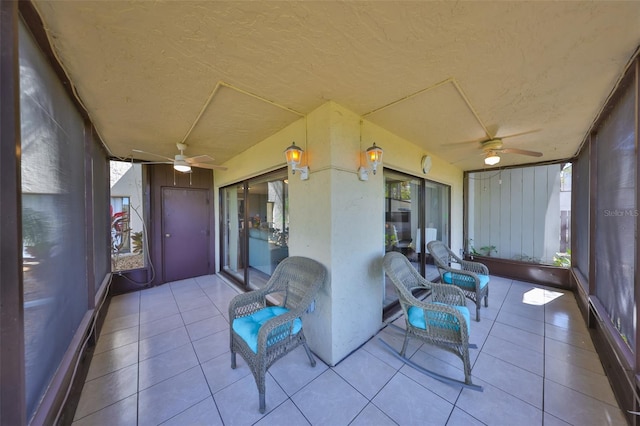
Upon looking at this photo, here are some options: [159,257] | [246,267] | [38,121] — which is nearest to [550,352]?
[246,267]

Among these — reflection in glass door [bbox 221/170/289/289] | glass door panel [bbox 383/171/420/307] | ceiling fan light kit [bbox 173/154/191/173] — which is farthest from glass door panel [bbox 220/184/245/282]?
glass door panel [bbox 383/171/420/307]

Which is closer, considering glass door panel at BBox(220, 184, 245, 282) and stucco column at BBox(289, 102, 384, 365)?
stucco column at BBox(289, 102, 384, 365)

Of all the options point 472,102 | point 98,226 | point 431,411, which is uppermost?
point 472,102

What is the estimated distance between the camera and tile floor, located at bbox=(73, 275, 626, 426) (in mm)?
1441

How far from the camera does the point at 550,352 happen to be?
2049mm

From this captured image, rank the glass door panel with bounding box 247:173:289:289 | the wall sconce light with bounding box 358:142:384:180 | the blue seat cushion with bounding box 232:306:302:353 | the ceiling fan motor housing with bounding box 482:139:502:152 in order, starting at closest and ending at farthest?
the blue seat cushion with bounding box 232:306:302:353
the wall sconce light with bounding box 358:142:384:180
the ceiling fan motor housing with bounding box 482:139:502:152
the glass door panel with bounding box 247:173:289:289

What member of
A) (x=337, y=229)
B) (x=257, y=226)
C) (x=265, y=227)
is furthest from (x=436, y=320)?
(x=257, y=226)

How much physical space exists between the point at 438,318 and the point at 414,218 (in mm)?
1870

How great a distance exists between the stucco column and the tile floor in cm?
26

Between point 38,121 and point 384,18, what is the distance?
197 centimetres

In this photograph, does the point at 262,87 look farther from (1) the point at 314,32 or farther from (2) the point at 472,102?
(2) the point at 472,102

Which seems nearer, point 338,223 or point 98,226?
point 338,223

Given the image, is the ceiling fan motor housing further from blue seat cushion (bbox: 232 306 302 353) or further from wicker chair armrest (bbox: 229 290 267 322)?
wicker chair armrest (bbox: 229 290 267 322)

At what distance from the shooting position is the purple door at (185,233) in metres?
4.06
